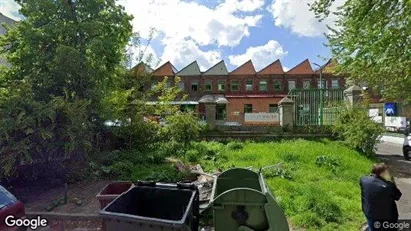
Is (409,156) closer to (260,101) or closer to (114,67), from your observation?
(114,67)

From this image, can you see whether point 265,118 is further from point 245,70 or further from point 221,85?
point 245,70

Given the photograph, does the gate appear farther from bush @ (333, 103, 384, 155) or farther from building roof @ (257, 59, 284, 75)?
building roof @ (257, 59, 284, 75)

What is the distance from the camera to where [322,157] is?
1016 centimetres

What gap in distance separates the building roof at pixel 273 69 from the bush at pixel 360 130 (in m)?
30.3

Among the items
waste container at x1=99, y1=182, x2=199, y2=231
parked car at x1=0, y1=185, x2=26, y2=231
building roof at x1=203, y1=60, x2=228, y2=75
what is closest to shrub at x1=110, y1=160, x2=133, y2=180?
parked car at x1=0, y1=185, x2=26, y2=231

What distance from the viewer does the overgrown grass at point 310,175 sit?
5902mm

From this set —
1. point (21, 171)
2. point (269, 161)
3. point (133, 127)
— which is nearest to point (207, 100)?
point (133, 127)

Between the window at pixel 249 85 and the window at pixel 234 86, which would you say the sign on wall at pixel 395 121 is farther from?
the window at pixel 234 86

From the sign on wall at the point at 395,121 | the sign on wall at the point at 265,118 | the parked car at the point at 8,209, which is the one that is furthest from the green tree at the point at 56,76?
the sign on wall at the point at 395,121

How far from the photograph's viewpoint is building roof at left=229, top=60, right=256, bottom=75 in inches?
1674

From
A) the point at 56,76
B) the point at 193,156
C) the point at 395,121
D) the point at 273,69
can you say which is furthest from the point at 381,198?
the point at 273,69

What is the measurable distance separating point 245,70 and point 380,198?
39499mm

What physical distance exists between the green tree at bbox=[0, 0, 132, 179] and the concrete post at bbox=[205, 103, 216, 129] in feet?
15.7

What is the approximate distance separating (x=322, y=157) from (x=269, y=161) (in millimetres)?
1966
